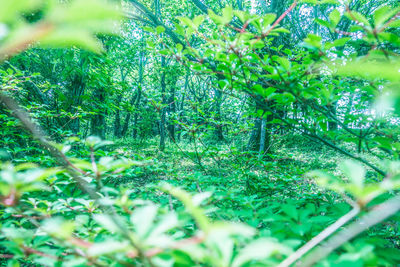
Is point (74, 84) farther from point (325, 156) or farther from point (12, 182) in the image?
point (325, 156)

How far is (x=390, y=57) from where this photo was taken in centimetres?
79

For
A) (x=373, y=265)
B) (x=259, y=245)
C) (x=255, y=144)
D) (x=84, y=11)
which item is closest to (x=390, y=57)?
(x=373, y=265)

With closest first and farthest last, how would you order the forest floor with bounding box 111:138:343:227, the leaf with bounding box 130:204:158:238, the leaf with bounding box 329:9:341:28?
the leaf with bounding box 130:204:158:238, the leaf with bounding box 329:9:341:28, the forest floor with bounding box 111:138:343:227

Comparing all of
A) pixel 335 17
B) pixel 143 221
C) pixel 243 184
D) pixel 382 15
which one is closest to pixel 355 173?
pixel 143 221

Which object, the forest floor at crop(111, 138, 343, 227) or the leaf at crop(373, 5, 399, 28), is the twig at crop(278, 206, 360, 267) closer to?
→ the forest floor at crop(111, 138, 343, 227)

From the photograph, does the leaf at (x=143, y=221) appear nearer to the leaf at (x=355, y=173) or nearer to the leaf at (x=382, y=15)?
the leaf at (x=355, y=173)

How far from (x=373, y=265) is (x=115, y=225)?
64 centimetres

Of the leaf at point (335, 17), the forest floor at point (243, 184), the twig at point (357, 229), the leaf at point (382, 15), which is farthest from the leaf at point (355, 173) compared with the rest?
the leaf at point (335, 17)

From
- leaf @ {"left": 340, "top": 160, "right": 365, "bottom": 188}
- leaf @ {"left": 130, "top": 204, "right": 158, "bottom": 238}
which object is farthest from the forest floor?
leaf @ {"left": 340, "top": 160, "right": 365, "bottom": 188}

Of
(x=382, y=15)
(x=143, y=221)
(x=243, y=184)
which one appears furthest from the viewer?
(x=243, y=184)

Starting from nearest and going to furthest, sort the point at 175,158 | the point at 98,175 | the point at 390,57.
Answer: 1. the point at 98,175
2. the point at 390,57
3. the point at 175,158

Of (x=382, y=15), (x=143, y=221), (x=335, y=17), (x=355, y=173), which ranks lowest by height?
(x=143, y=221)

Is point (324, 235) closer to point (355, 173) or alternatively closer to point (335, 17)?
point (355, 173)

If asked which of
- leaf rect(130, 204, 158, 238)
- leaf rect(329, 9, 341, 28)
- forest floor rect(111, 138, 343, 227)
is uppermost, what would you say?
leaf rect(329, 9, 341, 28)
